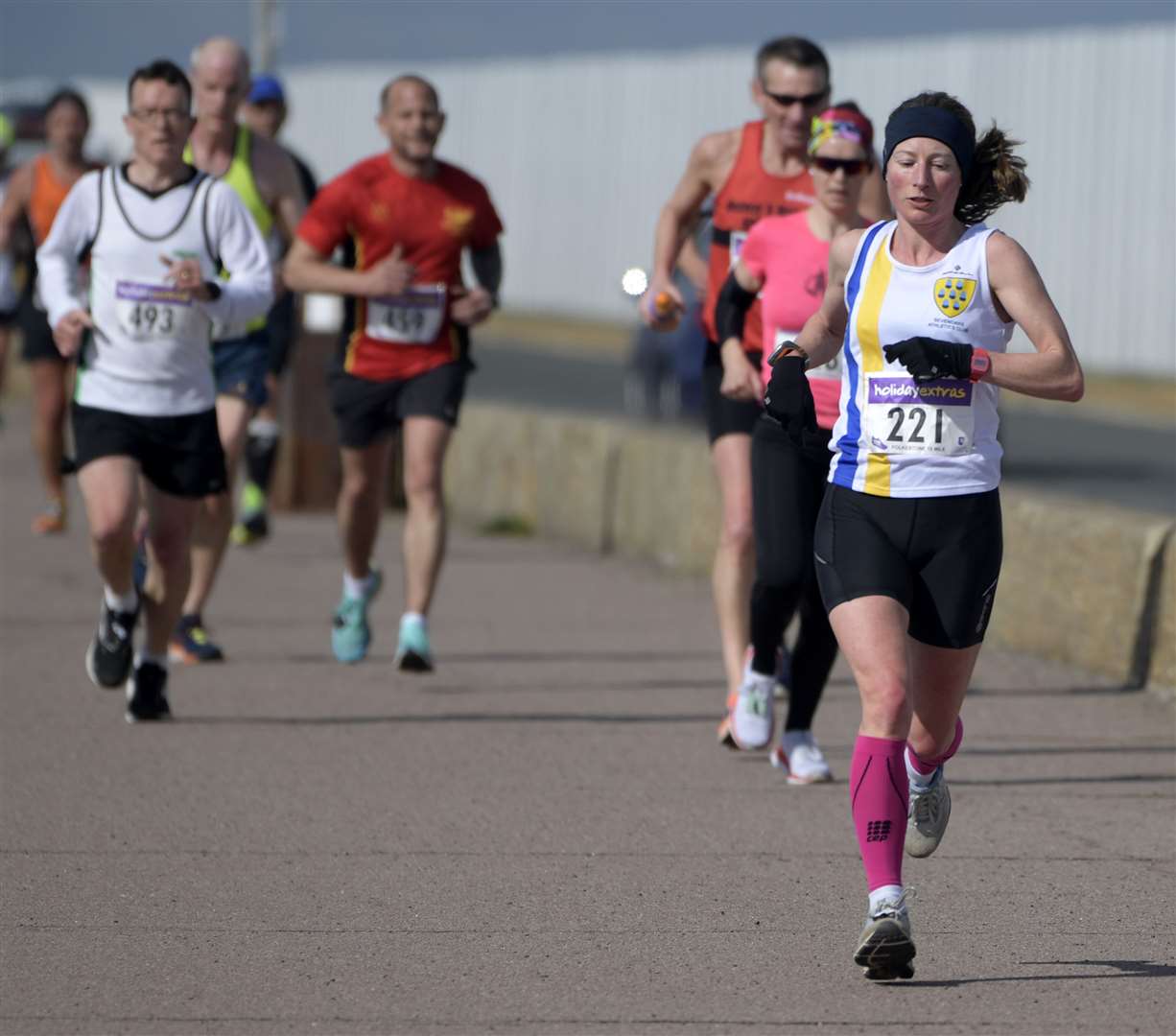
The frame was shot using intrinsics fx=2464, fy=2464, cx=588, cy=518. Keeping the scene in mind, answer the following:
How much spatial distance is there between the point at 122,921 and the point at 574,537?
8.20 metres

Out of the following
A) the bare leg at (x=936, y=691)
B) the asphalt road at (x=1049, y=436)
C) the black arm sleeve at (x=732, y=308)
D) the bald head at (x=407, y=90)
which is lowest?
the asphalt road at (x=1049, y=436)

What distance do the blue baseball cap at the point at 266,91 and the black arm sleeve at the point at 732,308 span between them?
4.03 meters

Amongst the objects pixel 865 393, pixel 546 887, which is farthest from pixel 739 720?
pixel 865 393

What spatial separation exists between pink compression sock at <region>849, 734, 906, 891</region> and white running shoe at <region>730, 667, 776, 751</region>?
2.28 meters

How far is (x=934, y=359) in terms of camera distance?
5.21 m

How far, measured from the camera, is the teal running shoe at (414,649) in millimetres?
8977

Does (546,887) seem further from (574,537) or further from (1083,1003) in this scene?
(574,537)

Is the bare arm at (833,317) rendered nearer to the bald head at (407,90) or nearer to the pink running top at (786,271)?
the pink running top at (786,271)

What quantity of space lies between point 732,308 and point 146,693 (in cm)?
230

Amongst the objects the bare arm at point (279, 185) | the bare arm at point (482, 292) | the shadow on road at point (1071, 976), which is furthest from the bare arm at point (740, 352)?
the shadow on road at point (1071, 976)

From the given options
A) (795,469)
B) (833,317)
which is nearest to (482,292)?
(795,469)

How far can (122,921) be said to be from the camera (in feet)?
18.2

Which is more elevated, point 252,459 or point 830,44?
point 830,44

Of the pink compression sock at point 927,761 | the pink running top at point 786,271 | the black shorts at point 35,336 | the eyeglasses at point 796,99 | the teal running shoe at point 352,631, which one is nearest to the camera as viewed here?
the pink compression sock at point 927,761
